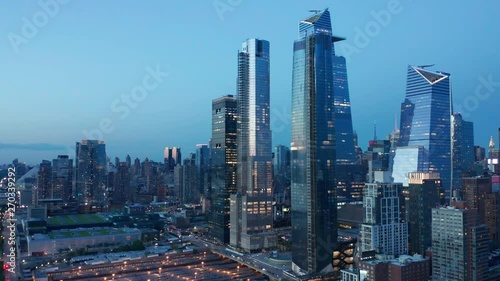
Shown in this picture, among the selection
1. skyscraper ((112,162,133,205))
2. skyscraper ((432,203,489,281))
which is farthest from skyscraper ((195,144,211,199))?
skyscraper ((432,203,489,281))

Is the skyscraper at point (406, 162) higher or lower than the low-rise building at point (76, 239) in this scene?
higher

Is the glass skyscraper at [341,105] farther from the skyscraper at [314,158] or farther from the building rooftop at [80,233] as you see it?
the building rooftop at [80,233]

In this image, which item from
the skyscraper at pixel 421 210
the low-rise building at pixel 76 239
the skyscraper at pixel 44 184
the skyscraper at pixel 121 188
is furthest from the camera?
the skyscraper at pixel 121 188

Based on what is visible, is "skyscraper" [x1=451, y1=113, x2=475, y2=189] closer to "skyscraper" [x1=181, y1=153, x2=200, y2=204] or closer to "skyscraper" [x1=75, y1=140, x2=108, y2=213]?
"skyscraper" [x1=181, y1=153, x2=200, y2=204]

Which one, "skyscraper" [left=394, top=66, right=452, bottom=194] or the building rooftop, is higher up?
"skyscraper" [left=394, top=66, right=452, bottom=194]

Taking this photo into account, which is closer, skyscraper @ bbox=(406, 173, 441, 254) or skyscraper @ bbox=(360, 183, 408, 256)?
skyscraper @ bbox=(360, 183, 408, 256)

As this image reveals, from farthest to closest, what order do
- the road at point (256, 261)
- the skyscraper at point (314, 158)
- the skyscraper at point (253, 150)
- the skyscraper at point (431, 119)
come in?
the skyscraper at point (431, 119), the skyscraper at point (253, 150), the road at point (256, 261), the skyscraper at point (314, 158)

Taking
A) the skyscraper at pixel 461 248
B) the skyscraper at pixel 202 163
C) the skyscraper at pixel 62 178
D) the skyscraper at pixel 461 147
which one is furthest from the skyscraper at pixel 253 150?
the skyscraper at pixel 62 178
